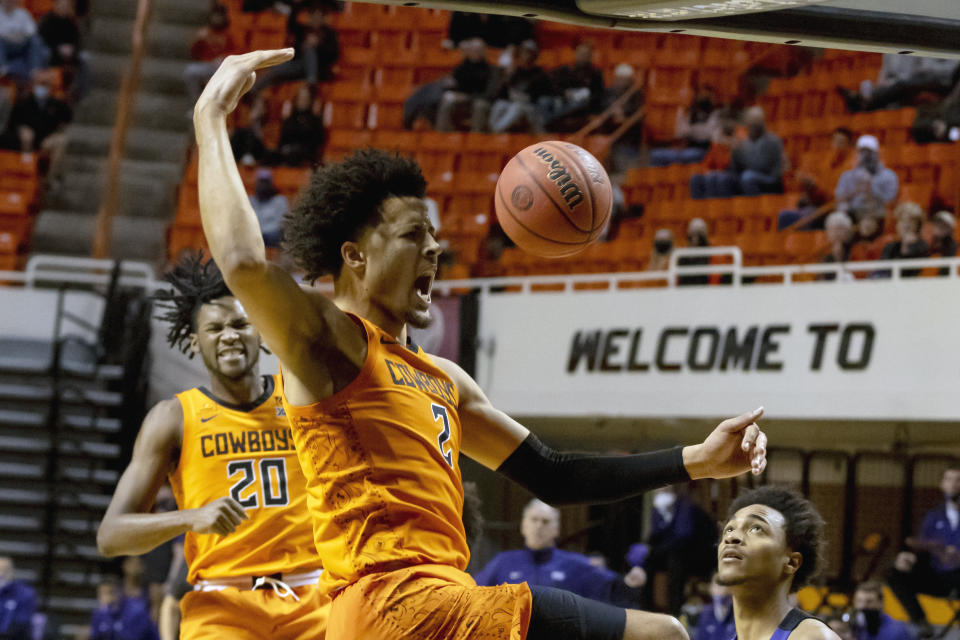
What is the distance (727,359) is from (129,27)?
360 inches

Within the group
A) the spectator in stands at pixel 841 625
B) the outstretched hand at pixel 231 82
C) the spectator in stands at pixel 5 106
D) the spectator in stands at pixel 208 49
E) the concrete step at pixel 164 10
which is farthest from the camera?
the concrete step at pixel 164 10

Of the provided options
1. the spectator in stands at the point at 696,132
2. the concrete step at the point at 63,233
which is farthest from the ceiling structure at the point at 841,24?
the concrete step at the point at 63,233

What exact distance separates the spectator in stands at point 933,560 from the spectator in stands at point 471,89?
6.19 m

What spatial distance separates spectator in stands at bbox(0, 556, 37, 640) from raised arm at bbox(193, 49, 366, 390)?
8474 mm

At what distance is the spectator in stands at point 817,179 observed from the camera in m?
12.2

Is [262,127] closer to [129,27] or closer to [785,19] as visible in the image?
[129,27]

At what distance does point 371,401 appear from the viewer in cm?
304

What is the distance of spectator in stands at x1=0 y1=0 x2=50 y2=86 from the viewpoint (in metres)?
15.0

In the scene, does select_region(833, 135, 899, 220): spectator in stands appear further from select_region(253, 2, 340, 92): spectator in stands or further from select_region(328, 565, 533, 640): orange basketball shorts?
select_region(328, 565, 533, 640): orange basketball shorts

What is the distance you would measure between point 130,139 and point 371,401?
13.7 m

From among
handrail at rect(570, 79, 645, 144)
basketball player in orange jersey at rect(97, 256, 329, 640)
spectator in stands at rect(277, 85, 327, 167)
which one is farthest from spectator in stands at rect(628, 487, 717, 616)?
basketball player in orange jersey at rect(97, 256, 329, 640)

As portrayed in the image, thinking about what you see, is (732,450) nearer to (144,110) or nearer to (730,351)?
(730,351)

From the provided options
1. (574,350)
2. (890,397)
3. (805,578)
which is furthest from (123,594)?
(805,578)

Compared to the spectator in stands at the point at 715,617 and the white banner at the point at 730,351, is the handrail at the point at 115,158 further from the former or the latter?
the spectator in stands at the point at 715,617
